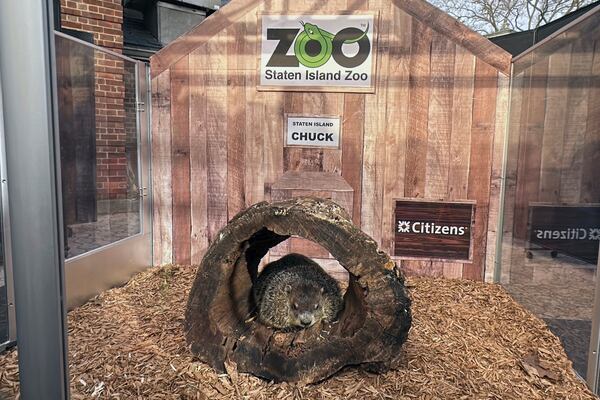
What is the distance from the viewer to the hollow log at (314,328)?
104 inches

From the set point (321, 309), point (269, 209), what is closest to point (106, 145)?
point (269, 209)

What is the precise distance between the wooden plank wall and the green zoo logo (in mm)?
1576

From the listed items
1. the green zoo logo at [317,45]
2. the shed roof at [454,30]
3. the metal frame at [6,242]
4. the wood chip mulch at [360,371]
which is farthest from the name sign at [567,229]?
the metal frame at [6,242]

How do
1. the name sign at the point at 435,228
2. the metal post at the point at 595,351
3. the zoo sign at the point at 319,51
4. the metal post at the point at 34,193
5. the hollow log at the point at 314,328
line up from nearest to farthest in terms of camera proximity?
the metal post at the point at 34,193, the hollow log at the point at 314,328, the metal post at the point at 595,351, the zoo sign at the point at 319,51, the name sign at the point at 435,228

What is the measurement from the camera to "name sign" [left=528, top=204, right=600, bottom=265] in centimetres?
284

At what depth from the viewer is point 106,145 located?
427 cm

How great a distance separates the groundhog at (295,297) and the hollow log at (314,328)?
13 cm

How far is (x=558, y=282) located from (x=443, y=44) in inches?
103

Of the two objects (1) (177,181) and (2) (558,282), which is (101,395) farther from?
(2) (558,282)

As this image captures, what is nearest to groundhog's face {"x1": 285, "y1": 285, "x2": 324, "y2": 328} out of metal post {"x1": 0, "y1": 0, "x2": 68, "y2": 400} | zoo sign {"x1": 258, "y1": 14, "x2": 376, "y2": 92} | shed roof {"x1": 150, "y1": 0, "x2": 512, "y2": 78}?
→ metal post {"x1": 0, "y1": 0, "x2": 68, "y2": 400}

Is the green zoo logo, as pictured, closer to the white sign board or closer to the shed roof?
the shed roof

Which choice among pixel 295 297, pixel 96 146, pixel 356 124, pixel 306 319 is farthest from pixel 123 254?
pixel 356 124

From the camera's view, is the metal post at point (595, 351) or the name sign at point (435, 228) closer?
the metal post at point (595, 351)

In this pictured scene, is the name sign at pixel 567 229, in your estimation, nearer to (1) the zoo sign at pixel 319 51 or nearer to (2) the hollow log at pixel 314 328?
(2) the hollow log at pixel 314 328
